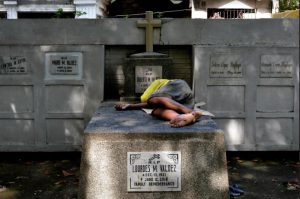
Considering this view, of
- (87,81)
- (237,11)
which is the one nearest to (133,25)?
(87,81)

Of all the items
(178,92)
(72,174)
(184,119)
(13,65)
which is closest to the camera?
(184,119)

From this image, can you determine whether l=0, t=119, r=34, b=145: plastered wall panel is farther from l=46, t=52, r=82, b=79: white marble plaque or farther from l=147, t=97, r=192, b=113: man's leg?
l=147, t=97, r=192, b=113: man's leg

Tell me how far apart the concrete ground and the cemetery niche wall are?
0.86 ft

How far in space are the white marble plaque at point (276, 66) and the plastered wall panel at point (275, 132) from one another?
80 cm

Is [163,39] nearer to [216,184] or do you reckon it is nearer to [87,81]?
[87,81]

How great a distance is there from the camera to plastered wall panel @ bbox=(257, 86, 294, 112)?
765cm

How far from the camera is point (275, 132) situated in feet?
25.3

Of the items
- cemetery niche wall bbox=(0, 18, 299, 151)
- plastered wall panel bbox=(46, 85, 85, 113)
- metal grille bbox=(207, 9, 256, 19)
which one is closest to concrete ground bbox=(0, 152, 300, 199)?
cemetery niche wall bbox=(0, 18, 299, 151)

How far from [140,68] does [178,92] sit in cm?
156

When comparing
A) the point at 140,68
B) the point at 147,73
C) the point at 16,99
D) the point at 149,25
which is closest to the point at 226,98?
the point at 147,73

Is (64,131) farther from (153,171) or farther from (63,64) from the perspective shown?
(153,171)

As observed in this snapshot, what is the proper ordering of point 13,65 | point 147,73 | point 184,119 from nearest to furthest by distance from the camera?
1. point 184,119
2. point 147,73
3. point 13,65

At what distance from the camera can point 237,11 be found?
15.6m

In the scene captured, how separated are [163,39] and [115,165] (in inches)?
140
